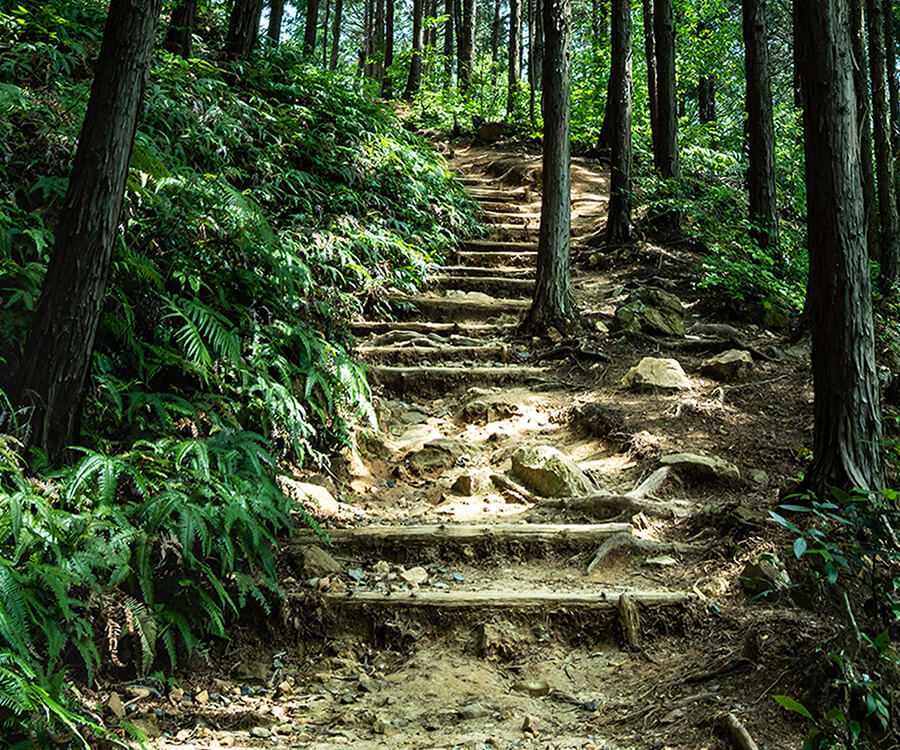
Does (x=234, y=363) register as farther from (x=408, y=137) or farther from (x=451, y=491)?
(x=408, y=137)

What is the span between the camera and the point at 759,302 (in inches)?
Result: 311

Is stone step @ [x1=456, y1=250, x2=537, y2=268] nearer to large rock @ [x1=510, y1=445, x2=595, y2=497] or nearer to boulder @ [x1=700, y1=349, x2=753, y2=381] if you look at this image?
boulder @ [x1=700, y1=349, x2=753, y2=381]

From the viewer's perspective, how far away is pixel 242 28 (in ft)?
30.6

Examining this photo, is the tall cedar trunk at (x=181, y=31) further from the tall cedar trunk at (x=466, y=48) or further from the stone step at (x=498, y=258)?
the tall cedar trunk at (x=466, y=48)

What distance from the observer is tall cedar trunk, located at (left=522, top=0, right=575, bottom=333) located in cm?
769

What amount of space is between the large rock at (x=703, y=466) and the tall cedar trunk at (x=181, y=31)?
7.25 meters

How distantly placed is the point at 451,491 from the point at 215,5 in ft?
37.2

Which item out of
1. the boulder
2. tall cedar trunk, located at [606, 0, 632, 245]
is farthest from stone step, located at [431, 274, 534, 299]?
the boulder

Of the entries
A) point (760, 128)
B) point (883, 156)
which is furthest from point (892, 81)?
point (760, 128)

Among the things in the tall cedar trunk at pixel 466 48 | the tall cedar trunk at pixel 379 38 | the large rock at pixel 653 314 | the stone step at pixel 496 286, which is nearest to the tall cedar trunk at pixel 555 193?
the large rock at pixel 653 314

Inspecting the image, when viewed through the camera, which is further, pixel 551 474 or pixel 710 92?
pixel 710 92

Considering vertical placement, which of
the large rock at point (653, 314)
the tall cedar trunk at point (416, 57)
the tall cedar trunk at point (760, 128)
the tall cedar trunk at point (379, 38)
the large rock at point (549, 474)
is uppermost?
the tall cedar trunk at point (379, 38)

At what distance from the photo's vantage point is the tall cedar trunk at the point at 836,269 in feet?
11.7

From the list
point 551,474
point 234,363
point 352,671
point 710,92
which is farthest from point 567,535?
point 710,92
